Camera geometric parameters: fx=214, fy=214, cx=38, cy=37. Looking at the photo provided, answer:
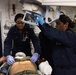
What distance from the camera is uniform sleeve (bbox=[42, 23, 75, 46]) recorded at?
1.99 m

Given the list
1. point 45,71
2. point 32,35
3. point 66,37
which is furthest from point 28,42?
point 66,37

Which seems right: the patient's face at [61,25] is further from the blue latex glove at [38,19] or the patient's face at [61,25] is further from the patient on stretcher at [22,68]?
the patient on stretcher at [22,68]

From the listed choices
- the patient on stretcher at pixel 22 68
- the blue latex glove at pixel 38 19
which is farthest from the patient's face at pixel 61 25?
the patient on stretcher at pixel 22 68

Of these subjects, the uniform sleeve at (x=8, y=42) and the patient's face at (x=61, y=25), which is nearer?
the patient's face at (x=61, y=25)

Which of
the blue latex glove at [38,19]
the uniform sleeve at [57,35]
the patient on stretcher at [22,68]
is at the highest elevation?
the blue latex glove at [38,19]

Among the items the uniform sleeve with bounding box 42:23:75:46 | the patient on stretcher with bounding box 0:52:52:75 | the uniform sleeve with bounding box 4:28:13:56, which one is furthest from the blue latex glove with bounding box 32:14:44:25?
the uniform sleeve with bounding box 4:28:13:56

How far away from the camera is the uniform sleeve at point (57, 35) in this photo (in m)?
1.99

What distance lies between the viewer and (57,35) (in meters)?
2.01

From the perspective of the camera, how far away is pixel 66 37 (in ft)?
6.75

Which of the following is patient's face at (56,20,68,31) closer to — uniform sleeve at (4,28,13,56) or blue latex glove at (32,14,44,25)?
blue latex glove at (32,14,44,25)

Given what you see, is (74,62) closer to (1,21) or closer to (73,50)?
(73,50)

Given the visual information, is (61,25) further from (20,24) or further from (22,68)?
(20,24)

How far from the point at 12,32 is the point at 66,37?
37.6 inches

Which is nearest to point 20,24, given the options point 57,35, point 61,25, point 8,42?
point 8,42
